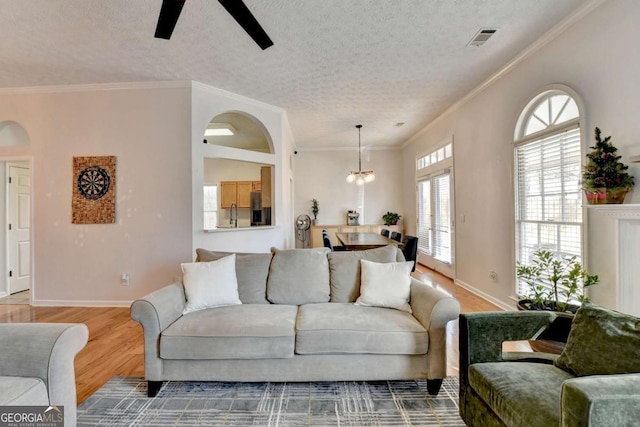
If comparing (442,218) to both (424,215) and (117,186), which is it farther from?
(117,186)

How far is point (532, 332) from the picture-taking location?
1.60 meters

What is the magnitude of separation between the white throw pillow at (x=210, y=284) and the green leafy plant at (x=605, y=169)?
9.32ft

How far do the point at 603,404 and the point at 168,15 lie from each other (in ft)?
8.87

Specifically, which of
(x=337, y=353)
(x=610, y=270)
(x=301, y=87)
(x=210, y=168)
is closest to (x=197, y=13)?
(x=301, y=87)

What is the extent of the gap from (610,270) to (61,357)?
11.7 ft

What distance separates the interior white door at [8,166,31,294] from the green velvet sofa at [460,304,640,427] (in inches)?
242

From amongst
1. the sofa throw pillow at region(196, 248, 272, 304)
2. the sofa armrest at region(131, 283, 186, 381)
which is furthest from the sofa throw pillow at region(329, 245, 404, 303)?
the sofa armrest at region(131, 283, 186, 381)

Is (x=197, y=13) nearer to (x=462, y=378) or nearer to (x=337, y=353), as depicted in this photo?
(x=337, y=353)

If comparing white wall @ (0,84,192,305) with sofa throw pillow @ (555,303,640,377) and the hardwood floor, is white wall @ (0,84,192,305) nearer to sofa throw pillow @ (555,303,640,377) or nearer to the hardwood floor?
the hardwood floor

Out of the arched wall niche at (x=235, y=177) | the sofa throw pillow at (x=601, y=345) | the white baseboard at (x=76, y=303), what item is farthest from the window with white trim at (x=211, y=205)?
the sofa throw pillow at (x=601, y=345)

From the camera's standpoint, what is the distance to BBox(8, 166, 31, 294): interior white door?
177 inches

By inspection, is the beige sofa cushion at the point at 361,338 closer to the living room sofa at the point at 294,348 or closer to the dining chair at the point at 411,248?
the living room sofa at the point at 294,348

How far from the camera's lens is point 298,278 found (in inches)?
99.2

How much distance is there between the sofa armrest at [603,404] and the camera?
0.92m
